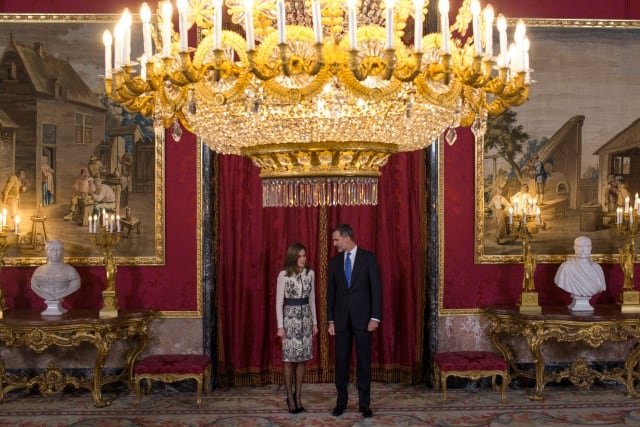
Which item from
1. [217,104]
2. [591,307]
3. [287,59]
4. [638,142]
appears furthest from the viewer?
[638,142]

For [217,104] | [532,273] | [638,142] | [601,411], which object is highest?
[638,142]

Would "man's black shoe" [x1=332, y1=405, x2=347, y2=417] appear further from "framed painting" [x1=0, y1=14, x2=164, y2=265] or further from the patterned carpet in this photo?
"framed painting" [x1=0, y1=14, x2=164, y2=265]

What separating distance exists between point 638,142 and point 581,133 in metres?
0.54

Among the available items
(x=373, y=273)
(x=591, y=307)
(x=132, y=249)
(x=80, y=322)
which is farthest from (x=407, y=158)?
(x=80, y=322)

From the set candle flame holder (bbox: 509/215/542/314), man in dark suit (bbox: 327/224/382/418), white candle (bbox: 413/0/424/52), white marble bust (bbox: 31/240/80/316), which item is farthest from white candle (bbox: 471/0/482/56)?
white marble bust (bbox: 31/240/80/316)

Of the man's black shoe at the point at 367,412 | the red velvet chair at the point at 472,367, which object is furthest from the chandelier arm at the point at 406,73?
the red velvet chair at the point at 472,367

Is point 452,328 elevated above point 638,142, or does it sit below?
below

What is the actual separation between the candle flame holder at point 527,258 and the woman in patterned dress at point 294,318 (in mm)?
1809

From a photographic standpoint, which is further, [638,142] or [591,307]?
[638,142]

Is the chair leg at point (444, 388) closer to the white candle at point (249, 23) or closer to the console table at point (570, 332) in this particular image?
the console table at point (570, 332)

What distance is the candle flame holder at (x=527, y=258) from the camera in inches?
248

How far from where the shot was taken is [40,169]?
6.55 meters

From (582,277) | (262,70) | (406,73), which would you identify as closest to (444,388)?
(582,277)

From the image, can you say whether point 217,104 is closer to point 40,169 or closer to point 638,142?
point 40,169
